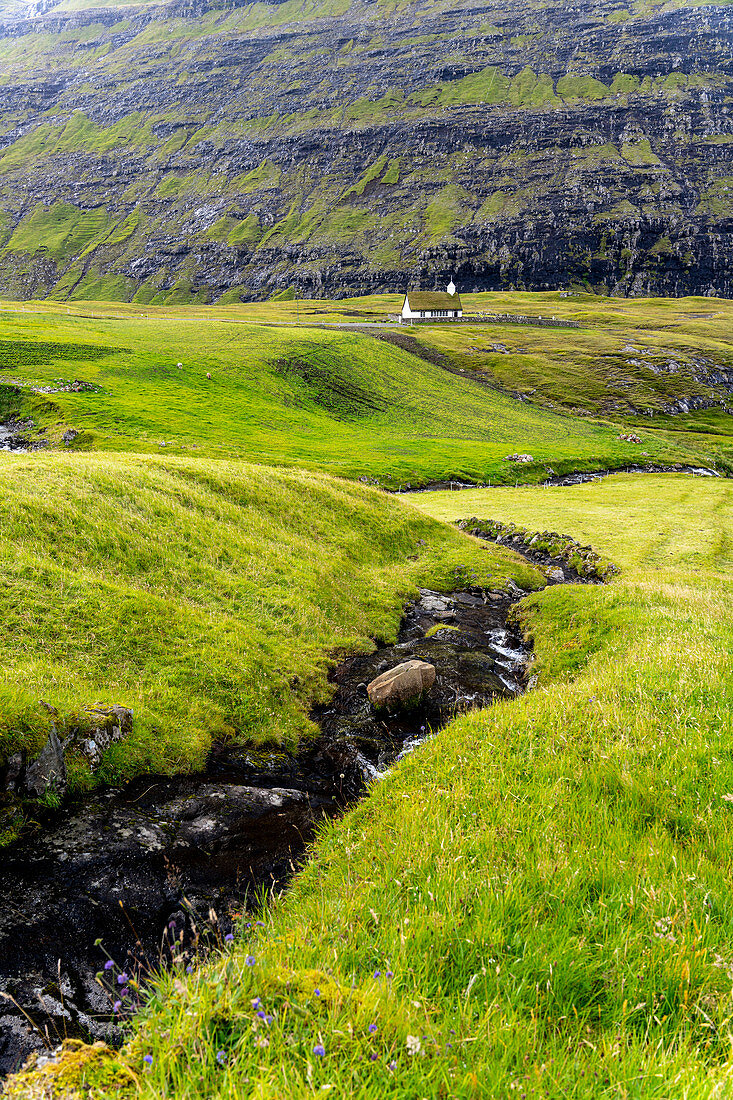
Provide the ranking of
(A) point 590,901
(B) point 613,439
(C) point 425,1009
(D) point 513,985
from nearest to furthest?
1. (C) point 425,1009
2. (D) point 513,985
3. (A) point 590,901
4. (B) point 613,439

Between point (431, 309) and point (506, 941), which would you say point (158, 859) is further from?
point (431, 309)

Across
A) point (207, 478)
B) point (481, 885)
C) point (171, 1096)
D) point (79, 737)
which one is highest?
point (207, 478)

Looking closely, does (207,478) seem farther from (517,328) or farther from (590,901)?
(517,328)

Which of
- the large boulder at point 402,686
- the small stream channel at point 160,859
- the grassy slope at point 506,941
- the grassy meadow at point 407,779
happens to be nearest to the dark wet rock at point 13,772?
the grassy meadow at point 407,779

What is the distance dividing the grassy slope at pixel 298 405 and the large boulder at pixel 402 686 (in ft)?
132

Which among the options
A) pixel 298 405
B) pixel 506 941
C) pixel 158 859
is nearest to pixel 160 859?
pixel 158 859

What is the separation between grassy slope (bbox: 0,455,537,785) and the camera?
12.7 metres

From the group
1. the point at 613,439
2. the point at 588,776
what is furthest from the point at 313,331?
the point at 588,776

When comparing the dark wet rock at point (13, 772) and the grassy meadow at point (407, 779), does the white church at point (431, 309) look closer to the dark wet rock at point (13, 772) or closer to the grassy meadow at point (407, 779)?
the grassy meadow at point (407, 779)

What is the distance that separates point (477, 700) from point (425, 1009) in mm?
12684

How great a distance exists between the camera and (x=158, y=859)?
30.1ft

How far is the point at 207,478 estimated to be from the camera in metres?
26.7

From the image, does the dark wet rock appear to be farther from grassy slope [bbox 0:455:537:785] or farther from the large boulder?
the large boulder

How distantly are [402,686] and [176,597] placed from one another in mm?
8053
